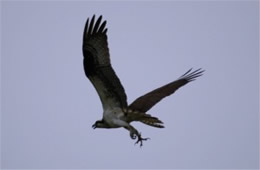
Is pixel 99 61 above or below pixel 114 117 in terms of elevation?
above

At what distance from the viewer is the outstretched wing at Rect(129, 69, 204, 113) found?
9.83m

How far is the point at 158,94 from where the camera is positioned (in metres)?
10.4

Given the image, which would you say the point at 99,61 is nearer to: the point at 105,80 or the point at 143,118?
the point at 105,80

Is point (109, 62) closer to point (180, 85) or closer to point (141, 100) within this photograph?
point (141, 100)

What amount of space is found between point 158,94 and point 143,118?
1103 millimetres

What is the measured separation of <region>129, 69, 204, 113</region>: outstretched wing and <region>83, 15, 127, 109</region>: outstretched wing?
45 cm

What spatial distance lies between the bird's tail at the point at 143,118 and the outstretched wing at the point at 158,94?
0.53 feet

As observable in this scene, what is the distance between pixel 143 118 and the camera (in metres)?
9.42

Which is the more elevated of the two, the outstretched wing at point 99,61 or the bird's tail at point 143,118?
the outstretched wing at point 99,61

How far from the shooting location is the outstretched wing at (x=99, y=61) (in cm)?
953

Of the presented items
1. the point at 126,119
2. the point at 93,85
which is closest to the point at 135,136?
the point at 126,119

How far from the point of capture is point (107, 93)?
965cm

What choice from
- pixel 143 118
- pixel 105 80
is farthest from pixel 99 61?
pixel 143 118

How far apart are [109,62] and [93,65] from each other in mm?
272
